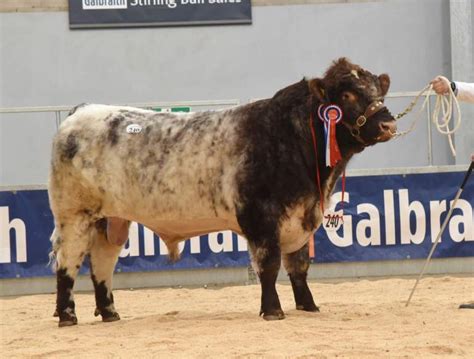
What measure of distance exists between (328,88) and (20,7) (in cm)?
1251

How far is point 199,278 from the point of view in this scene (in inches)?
483

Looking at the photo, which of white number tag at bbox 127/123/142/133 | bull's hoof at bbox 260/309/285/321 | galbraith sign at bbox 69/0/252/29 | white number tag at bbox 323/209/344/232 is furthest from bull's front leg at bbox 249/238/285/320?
galbraith sign at bbox 69/0/252/29

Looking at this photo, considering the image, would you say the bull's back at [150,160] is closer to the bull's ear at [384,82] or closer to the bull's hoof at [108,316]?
the bull's hoof at [108,316]

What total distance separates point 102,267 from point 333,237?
13.5ft

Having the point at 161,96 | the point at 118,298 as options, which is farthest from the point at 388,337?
the point at 161,96

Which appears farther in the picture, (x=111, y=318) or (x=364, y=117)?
(x=111, y=318)

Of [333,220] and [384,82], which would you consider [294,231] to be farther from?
[333,220]

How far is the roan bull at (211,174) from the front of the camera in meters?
8.05

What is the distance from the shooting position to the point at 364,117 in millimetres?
7984

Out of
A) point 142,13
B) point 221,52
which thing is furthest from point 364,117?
point 142,13

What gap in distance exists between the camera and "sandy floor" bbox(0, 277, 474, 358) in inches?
254

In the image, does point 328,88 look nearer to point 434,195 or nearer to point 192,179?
point 192,179

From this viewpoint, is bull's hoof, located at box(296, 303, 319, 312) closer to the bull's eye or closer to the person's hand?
the bull's eye

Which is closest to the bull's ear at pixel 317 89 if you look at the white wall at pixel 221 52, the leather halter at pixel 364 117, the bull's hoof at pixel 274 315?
the leather halter at pixel 364 117
